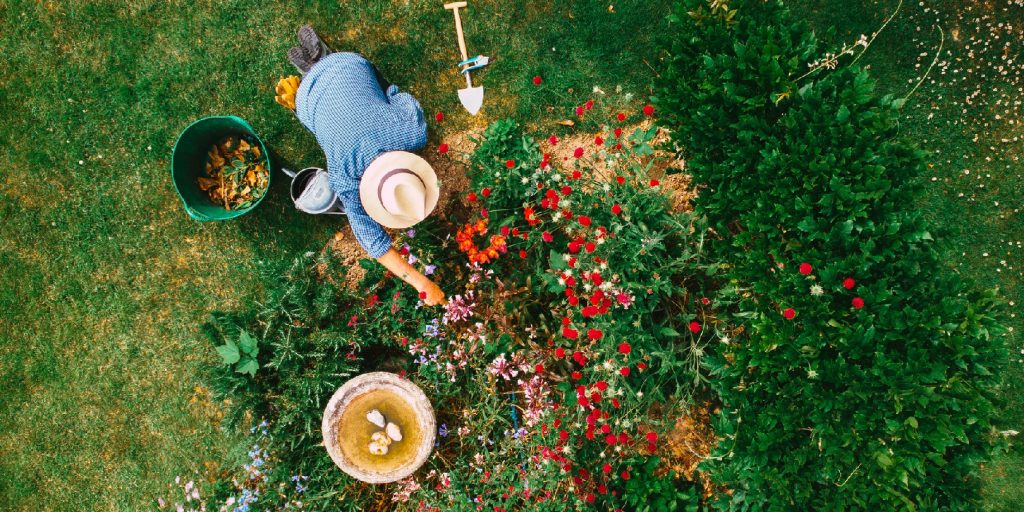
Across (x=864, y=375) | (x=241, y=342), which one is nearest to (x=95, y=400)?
(x=241, y=342)

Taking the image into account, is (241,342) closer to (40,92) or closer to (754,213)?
(40,92)

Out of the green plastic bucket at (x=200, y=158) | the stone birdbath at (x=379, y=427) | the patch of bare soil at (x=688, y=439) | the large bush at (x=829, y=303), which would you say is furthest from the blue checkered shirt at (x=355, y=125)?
the patch of bare soil at (x=688, y=439)

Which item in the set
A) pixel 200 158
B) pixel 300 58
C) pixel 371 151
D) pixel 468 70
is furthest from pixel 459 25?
pixel 200 158

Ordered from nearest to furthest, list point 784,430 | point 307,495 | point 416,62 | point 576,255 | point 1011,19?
point 784,430 < point 576,255 < point 307,495 < point 1011,19 < point 416,62

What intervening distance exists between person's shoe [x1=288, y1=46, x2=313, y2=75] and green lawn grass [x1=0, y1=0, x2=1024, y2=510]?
0.38 m

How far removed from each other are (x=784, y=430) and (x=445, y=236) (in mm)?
3184

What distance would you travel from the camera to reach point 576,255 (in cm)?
422

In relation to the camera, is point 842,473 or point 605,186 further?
point 605,186

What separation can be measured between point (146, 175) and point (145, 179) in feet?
0.14

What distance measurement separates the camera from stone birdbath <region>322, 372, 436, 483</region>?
170 inches

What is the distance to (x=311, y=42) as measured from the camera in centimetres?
510

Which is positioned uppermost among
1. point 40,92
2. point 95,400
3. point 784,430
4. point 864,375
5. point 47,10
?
point 47,10

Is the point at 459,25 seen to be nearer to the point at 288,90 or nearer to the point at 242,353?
the point at 288,90

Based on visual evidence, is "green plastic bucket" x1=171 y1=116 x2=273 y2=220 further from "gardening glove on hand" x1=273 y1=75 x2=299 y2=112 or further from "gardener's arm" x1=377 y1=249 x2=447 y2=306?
"gardener's arm" x1=377 y1=249 x2=447 y2=306
